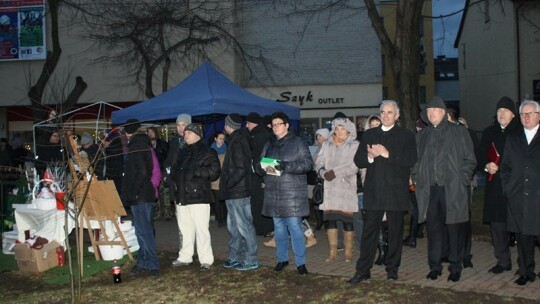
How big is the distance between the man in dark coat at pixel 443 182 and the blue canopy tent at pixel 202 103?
252 inches

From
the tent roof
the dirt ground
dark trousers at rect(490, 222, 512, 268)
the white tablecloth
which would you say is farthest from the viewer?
the tent roof

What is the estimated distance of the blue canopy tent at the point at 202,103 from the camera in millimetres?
13102

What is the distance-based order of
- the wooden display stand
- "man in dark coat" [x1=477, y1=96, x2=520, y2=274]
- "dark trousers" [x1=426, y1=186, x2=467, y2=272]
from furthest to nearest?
the wooden display stand < "man in dark coat" [x1=477, y1=96, x2=520, y2=274] < "dark trousers" [x1=426, y1=186, x2=467, y2=272]

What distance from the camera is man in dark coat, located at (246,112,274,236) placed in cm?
919

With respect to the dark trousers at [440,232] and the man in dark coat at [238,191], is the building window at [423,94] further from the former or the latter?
the dark trousers at [440,232]

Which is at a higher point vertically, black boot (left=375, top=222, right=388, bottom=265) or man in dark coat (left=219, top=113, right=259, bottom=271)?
man in dark coat (left=219, top=113, right=259, bottom=271)

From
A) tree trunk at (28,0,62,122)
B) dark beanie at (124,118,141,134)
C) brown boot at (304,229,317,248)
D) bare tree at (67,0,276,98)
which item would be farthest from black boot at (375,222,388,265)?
bare tree at (67,0,276,98)

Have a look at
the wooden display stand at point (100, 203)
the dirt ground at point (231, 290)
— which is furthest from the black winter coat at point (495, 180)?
the wooden display stand at point (100, 203)

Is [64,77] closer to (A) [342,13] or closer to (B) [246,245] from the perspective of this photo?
(A) [342,13]

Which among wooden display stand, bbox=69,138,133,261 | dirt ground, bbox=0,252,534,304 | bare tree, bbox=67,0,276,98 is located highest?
bare tree, bbox=67,0,276,98

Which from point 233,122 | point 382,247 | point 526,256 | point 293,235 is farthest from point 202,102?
point 526,256

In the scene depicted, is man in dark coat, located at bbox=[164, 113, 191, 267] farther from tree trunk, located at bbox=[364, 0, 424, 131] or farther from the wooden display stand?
tree trunk, located at bbox=[364, 0, 424, 131]

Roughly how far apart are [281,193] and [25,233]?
4104 millimetres

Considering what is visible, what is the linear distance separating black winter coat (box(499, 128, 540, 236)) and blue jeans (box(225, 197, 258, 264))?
309cm
